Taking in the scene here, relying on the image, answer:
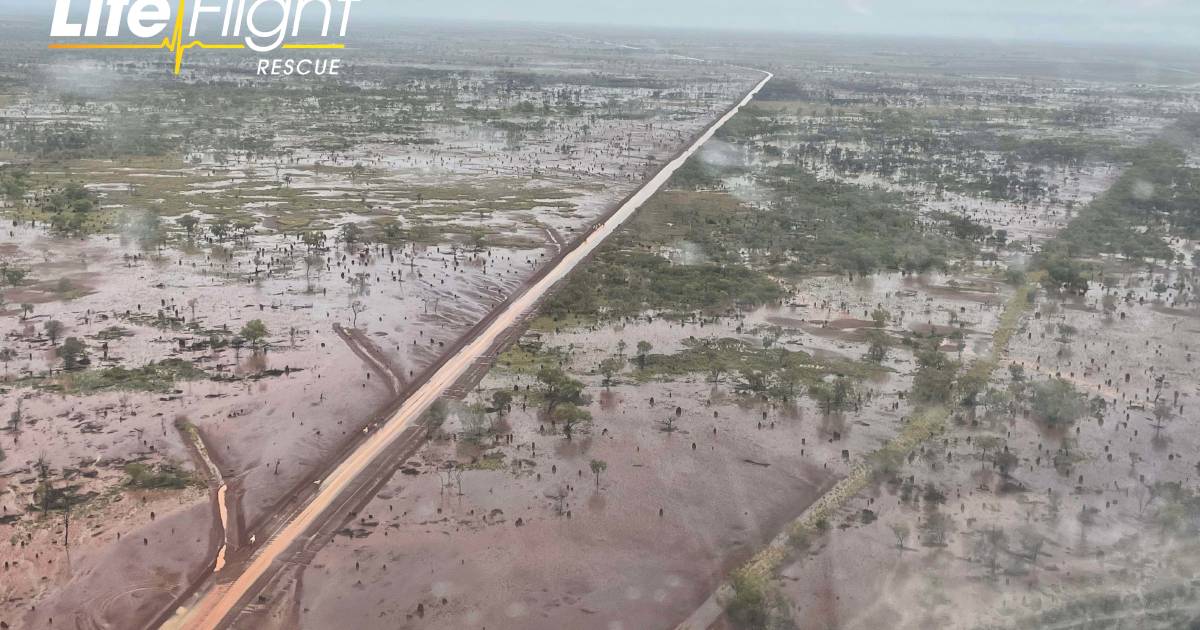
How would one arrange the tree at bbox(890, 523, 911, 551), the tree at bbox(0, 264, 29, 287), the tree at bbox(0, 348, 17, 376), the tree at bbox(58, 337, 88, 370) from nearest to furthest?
the tree at bbox(890, 523, 911, 551)
the tree at bbox(58, 337, 88, 370)
the tree at bbox(0, 348, 17, 376)
the tree at bbox(0, 264, 29, 287)

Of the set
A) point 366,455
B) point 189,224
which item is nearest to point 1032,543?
point 366,455

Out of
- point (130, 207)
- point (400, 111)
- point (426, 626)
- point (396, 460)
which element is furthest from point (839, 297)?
point (400, 111)

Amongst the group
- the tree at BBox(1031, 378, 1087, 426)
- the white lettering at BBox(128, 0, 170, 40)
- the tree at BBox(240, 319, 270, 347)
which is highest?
the white lettering at BBox(128, 0, 170, 40)

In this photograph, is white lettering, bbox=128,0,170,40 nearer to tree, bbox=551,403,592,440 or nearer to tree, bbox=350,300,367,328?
tree, bbox=350,300,367,328

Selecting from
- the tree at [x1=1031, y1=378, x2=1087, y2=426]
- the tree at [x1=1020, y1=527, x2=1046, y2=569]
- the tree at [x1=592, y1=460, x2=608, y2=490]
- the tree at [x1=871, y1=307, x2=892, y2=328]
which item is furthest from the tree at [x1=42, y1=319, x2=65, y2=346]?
the tree at [x1=1031, y1=378, x2=1087, y2=426]

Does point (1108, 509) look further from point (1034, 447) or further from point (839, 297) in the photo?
point (839, 297)

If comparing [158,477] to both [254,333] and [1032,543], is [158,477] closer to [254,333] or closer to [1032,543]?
[254,333]
